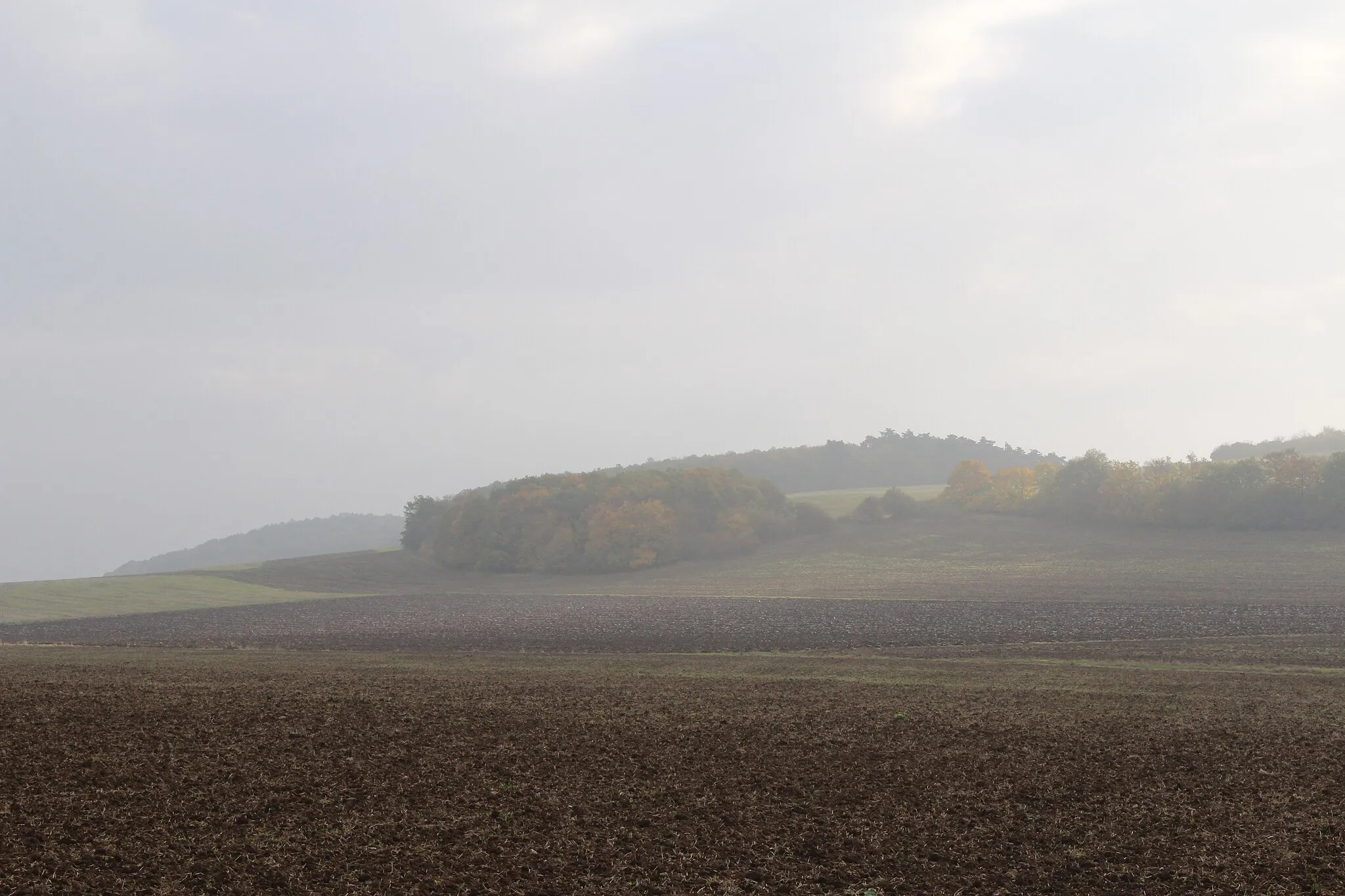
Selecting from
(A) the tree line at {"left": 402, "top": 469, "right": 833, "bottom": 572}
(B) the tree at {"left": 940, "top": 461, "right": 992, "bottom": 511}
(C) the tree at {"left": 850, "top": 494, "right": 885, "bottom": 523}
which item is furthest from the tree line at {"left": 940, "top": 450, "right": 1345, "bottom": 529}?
(A) the tree line at {"left": 402, "top": 469, "right": 833, "bottom": 572}

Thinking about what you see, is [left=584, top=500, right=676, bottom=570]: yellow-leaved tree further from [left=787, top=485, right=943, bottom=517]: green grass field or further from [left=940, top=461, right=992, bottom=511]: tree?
[left=940, top=461, right=992, bottom=511]: tree

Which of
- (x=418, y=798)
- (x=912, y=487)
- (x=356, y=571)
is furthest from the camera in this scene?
(x=912, y=487)

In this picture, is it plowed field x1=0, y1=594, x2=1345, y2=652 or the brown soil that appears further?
the brown soil

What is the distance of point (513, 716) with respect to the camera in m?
20.2

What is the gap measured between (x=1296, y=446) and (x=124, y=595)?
13135 cm

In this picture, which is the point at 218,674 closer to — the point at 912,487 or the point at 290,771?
the point at 290,771

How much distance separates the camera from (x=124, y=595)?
74.6 meters

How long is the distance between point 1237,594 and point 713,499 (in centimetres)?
6213

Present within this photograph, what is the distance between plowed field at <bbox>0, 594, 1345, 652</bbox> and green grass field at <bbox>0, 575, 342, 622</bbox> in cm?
670

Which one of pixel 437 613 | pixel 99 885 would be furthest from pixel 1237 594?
pixel 99 885

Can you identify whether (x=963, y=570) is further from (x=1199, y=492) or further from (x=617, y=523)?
(x=617, y=523)

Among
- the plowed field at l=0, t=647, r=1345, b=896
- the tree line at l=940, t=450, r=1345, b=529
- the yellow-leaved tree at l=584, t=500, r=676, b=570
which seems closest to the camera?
the plowed field at l=0, t=647, r=1345, b=896

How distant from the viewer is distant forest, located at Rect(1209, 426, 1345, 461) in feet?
411

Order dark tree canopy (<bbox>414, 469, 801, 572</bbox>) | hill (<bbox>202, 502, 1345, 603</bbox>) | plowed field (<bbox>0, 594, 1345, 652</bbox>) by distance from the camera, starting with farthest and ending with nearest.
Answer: dark tree canopy (<bbox>414, 469, 801, 572</bbox>), hill (<bbox>202, 502, 1345, 603</bbox>), plowed field (<bbox>0, 594, 1345, 652</bbox>)
